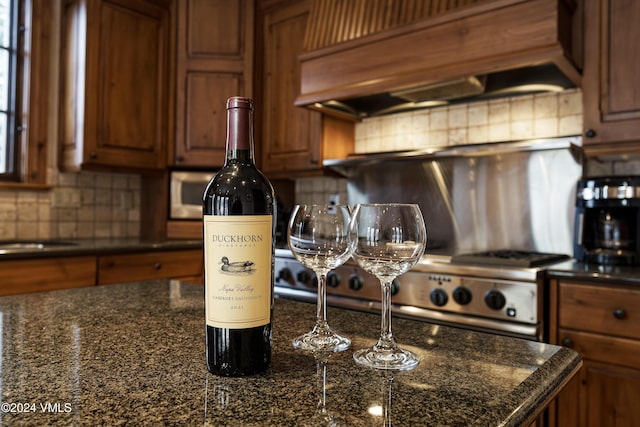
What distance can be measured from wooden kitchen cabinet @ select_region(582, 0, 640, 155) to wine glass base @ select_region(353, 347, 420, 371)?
1647 millimetres

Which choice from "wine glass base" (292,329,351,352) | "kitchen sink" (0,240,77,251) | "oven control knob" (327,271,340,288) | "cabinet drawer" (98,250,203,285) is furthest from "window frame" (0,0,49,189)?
"wine glass base" (292,329,351,352)

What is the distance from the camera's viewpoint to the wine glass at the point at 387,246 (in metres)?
0.60

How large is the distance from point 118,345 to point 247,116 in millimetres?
393

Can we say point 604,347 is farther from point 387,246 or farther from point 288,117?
point 288,117

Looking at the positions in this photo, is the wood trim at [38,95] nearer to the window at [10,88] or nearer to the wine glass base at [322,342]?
the window at [10,88]

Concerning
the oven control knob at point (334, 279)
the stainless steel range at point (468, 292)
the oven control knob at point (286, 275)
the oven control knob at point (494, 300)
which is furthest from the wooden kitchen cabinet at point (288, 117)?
the oven control knob at point (494, 300)

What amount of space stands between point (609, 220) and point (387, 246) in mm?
1652

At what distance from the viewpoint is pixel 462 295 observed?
71.4 inches

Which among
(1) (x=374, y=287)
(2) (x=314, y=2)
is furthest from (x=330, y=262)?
(2) (x=314, y=2)

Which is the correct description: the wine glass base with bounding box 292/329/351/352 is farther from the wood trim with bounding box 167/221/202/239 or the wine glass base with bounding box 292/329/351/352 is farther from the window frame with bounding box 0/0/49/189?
the window frame with bounding box 0/0/49/189

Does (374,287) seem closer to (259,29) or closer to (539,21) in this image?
(539,21)

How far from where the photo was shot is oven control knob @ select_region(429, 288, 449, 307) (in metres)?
1.86

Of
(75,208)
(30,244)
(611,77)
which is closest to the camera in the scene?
(611,77)

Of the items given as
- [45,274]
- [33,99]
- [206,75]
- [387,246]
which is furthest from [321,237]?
[33,99]
